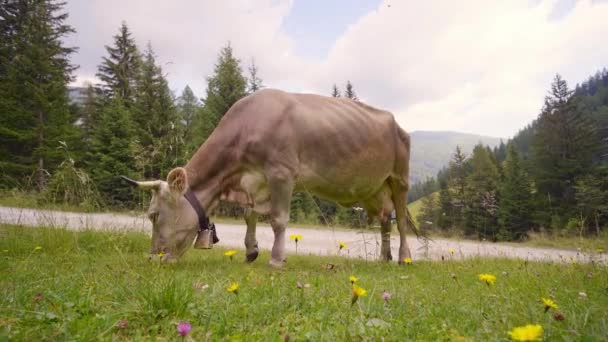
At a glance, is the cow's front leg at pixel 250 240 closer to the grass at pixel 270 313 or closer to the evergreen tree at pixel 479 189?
the grass at pixel 270 313

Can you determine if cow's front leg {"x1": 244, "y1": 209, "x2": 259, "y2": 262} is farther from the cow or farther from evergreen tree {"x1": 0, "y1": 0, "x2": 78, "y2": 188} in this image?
evergreen tree {"x1": 0, "y1": 0, "x2": 78, "y2": 188}

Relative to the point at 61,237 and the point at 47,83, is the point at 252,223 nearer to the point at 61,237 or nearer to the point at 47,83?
the point at 61,237

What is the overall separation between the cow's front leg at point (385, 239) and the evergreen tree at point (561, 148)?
119 feet

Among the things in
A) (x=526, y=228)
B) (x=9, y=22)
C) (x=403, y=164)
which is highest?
(x=9, y=22)

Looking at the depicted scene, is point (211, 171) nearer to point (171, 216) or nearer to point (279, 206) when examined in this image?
point (171, 216)

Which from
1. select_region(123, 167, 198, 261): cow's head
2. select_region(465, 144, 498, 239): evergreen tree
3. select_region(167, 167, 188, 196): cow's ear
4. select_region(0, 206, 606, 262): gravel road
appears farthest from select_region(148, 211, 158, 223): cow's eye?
select_region(465, 144, 498, 239): evergreen tree

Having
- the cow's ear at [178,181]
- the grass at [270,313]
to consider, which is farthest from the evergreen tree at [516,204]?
the grass at [270,313]

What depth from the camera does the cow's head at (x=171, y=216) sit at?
4496 mm

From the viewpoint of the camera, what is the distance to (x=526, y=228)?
117 ft

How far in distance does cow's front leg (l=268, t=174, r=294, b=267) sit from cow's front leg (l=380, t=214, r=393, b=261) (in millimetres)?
2160

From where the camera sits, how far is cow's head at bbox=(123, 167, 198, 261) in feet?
14.8

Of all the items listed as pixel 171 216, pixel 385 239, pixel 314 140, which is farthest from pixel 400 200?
pixel 171 216

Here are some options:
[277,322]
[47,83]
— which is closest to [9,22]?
[47,83]

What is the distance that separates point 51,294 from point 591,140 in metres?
46.2
